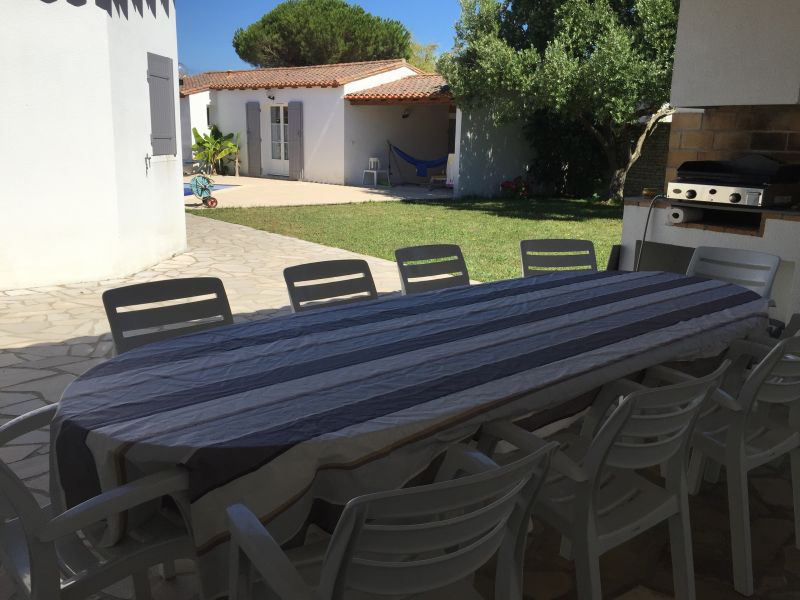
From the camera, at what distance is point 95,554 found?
166 cm

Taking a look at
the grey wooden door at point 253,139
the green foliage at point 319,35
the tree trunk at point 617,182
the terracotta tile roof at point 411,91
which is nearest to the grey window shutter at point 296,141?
the grey wooden door at point 253,139

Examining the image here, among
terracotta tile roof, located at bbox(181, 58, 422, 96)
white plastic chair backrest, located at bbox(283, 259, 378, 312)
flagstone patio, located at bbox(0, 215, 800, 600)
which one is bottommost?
flagstone patio, located at bbox(0, 215, 800, 600)

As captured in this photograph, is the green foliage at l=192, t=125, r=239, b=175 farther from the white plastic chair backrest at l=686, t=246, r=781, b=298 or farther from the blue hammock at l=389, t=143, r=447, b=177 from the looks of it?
the white plastic chair backrest at l=686, t=246, r=781, b=298

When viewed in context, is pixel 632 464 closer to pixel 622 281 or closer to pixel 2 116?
pixel 622 281

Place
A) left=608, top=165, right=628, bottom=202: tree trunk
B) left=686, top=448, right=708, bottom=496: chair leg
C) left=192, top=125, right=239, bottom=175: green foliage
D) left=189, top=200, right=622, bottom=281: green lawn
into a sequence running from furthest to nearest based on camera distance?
1. left=192, top=125, right=239, bottom=175: green foliage
2. left=608, top=165, right=628, bottom=202: tree trunk
3. left=189, top=200, right=622, bottom=281: green lawn
4. left=686, top=448, right=708, bottom=496: chair leg

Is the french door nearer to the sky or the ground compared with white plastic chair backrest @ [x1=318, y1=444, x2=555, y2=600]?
nearer to the sky

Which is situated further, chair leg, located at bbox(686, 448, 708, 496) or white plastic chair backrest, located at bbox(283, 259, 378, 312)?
white plastic chair backrest, located at bbox(283, 259, 378, 312)

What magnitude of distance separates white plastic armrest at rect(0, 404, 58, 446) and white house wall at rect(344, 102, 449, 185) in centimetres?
1469

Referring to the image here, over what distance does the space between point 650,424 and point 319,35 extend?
90.5ft

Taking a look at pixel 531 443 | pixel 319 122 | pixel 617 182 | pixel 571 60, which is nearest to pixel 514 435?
pixel 531 443

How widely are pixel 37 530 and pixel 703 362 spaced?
7.64 ft

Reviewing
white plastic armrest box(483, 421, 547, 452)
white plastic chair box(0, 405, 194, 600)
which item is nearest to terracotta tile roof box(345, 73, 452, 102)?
white plastic armrest box(483, 421, 547, 452)

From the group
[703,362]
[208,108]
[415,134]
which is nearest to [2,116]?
[703,362]

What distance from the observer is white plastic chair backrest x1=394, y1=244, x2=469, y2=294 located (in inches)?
129
